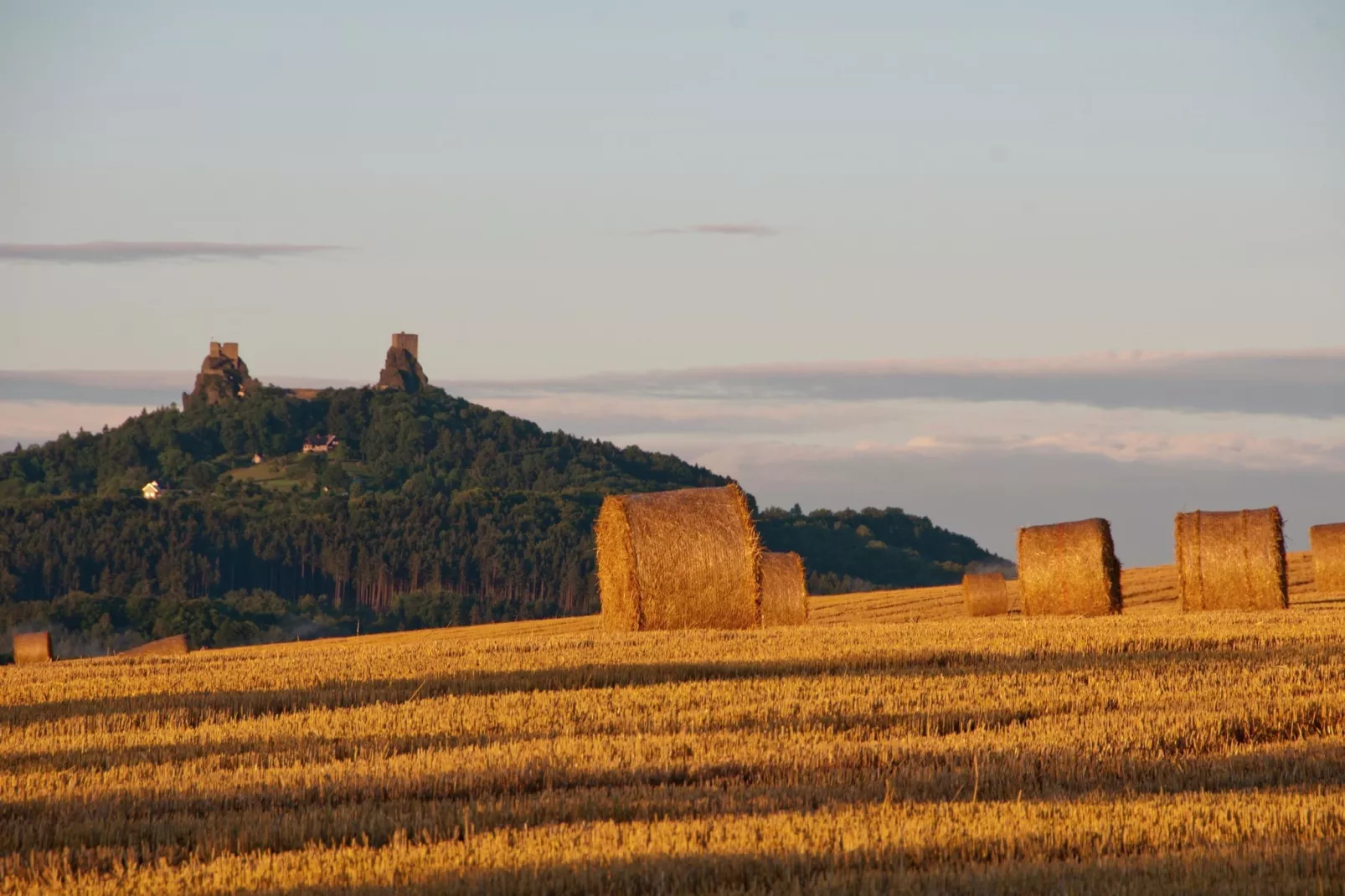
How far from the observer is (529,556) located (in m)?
100

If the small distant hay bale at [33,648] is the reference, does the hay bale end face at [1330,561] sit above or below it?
above

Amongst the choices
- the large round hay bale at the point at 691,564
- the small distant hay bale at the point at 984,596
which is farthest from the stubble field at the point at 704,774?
the small distant hay bale at the point at 984,596

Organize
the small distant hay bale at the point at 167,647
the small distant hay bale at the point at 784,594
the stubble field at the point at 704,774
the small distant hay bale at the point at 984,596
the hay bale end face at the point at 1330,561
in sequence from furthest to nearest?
the small distant hay bale at the point at 984,596 < the small distant hay bale at the point at 167,647 < the hay bale end face at the point at 1330,561 < the small distant hay bale at the point at 784,594 < the stubble field at the point at 704,774

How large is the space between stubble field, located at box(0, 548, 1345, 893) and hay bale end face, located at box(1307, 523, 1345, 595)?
568 inches

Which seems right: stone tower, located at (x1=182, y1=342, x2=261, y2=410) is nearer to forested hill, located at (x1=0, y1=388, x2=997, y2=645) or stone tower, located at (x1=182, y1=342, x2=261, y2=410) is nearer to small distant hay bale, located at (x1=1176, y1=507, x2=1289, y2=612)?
forested hill, located at (x1=0, y1=388, x2=997, y2=645)

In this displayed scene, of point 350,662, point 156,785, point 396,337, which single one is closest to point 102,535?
point 396,337

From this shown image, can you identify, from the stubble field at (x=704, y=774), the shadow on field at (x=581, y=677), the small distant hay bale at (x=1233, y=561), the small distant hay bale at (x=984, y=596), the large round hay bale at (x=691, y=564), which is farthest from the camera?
the small distant hay bale at (x=984, y=596)

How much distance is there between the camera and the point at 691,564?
73.0 feet

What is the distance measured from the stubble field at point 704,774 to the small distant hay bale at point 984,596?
1673 cm

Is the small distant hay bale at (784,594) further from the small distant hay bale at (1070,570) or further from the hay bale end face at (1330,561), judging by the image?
the hay bale end face at (1330,561)

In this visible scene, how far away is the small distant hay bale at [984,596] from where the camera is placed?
3300 cm

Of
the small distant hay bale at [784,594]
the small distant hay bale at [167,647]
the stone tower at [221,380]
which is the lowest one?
the small distant hay bale at [167,647]

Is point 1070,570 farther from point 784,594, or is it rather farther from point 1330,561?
point 1330,561

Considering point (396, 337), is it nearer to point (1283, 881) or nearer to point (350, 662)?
point (350, 662)
